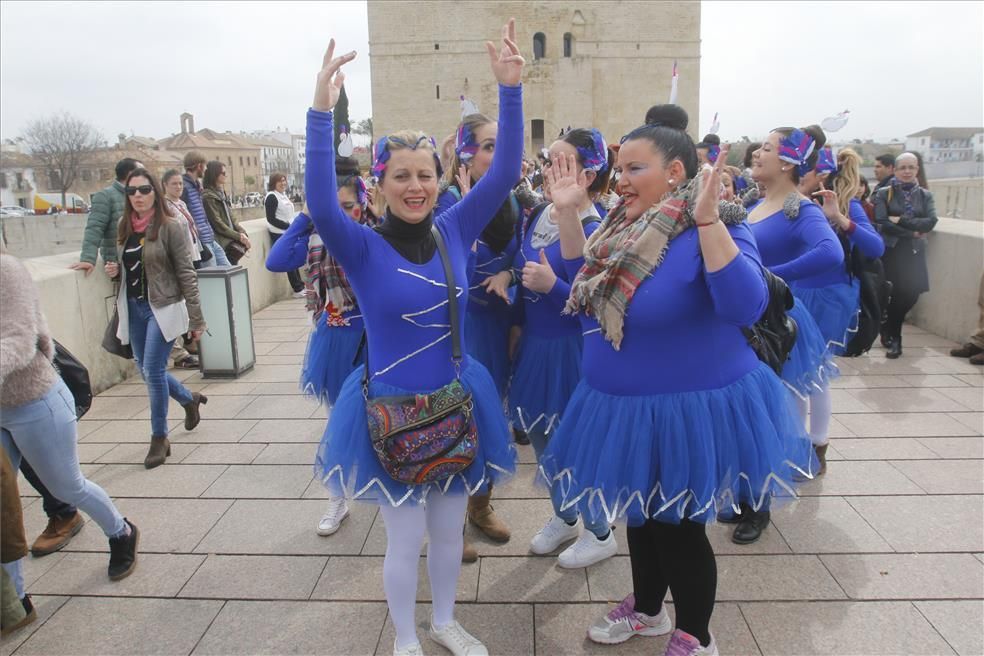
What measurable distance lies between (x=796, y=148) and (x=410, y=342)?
237cm

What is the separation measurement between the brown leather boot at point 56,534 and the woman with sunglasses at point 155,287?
0.82 metres

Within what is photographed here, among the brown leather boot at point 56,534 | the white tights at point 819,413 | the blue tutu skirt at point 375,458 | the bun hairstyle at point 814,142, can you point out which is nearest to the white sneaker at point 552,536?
the blue tutu skirt at point 375,458

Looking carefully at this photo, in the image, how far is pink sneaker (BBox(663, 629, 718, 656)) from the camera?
2297 mm

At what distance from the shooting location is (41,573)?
311 centimetres

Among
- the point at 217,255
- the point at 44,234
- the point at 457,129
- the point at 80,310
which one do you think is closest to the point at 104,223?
the point at 80,310

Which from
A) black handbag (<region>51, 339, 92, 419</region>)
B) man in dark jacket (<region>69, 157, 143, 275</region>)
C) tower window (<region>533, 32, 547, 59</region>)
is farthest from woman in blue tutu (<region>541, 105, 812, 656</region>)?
tower window (<region>533, 32, 547, 59</region>)

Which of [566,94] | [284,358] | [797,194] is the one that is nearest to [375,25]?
[566,94]

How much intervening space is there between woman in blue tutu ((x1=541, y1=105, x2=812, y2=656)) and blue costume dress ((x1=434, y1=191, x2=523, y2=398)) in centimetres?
95

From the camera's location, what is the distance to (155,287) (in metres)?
4.29

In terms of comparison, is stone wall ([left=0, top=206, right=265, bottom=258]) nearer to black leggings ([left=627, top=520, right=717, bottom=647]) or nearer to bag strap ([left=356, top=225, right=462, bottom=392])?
bag strap ([left=356, top=225, right=462, bottom=392])

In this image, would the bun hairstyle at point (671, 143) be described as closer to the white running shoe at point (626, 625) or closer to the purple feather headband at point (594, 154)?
the purple feather headband at point (594, 154)

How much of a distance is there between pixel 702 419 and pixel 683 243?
1.82 feet

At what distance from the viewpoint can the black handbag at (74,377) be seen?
3080 mm

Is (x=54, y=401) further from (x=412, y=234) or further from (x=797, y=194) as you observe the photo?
(x=797, y=194)
